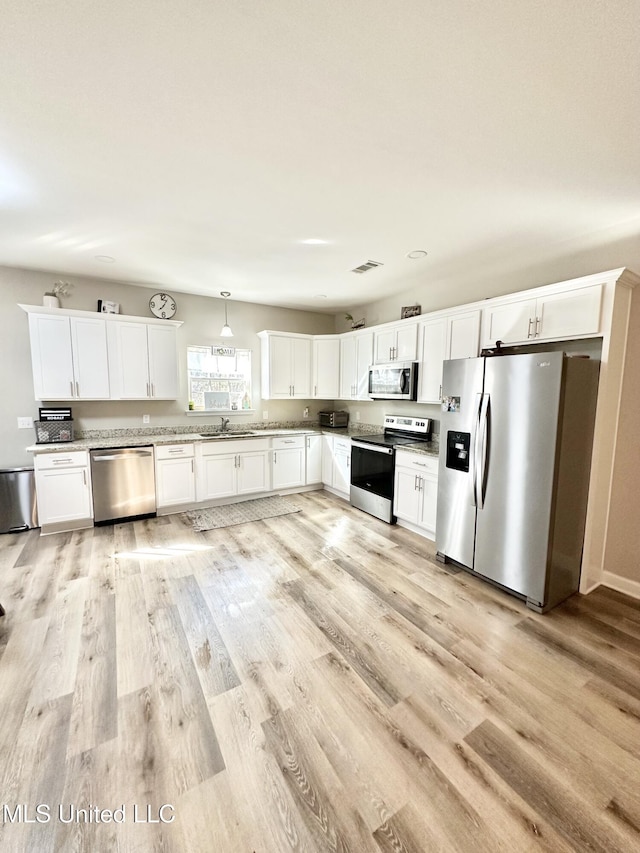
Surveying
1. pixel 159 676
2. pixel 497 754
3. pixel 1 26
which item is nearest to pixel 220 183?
pixel 1 26

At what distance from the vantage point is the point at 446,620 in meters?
2.38

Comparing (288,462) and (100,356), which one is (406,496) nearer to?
(288,462)

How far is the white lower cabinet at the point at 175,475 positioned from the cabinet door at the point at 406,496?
2.53 metres

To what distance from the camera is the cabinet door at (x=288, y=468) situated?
4.95 metres

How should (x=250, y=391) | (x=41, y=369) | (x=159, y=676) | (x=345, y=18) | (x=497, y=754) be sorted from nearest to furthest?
(x=345, y=18)
(x=497, y=754)
(x=159, y=676)
(x=41, y=369)
(x=250, y=391)

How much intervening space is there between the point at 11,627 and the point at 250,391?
3666 millimetres

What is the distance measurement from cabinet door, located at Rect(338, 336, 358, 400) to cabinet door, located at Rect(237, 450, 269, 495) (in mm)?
1504

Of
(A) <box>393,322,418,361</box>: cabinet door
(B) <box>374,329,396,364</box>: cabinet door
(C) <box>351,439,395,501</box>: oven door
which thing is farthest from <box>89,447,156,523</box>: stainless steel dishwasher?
(A) <box>393,322,418,361</box>: cabinet door

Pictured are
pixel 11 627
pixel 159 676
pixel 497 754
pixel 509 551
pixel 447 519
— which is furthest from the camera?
pixel 447 519

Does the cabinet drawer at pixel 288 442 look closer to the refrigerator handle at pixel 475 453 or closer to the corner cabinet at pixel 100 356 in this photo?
the corner cabinet at pixel 100 356

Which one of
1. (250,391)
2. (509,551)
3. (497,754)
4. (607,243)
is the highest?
(607,243)

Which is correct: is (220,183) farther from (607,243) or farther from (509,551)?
(509,551)

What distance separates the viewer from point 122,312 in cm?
429

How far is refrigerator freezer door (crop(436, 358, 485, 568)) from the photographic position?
2834 mm
